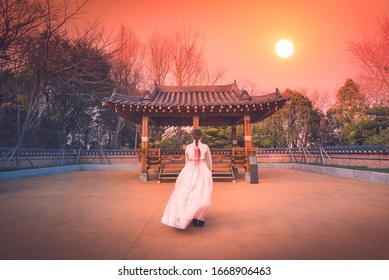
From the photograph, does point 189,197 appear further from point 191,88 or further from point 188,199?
point 191,88

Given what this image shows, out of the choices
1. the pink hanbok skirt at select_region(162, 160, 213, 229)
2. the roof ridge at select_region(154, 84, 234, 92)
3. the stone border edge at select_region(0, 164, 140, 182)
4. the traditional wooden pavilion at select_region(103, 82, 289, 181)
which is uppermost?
the roof ridge at select_region(154, 84, 234, 92)

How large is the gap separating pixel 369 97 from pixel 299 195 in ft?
29.9

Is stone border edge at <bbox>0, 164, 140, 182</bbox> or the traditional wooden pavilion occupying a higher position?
the traditional wooden pavilion

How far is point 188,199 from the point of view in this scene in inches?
115

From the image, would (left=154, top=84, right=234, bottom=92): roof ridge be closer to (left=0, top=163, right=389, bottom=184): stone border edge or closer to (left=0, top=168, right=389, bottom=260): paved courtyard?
(left=0, top=163, right=389, bottom=184): stone border edge

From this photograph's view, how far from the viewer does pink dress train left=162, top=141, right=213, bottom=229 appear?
286 centimetres

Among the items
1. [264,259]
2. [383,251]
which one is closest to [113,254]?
[264,259]

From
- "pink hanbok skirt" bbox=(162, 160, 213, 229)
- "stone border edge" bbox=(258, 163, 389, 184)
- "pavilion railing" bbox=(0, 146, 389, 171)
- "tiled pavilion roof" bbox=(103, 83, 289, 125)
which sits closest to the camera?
"pink hanbok skirt" bbox=(162, 160, 213, 229)

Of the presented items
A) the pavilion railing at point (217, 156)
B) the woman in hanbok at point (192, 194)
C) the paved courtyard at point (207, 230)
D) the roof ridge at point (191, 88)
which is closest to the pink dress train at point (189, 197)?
the woman in hanbok at point (192, 194)

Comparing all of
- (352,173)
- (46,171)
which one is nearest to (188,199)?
(352,173)

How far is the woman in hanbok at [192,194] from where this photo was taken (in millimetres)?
2863

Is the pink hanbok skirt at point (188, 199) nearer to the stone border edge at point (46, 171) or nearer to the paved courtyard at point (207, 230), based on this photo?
the paved courtyard at point (207, 230)

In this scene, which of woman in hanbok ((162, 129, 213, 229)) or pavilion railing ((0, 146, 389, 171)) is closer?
woman in hanbok ((162, 129, 213, 229))

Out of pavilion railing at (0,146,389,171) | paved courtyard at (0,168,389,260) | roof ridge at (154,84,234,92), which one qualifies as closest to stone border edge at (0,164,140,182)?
pavilion railing at (0,146,389,171)
